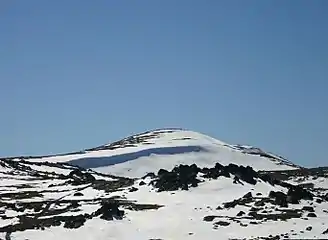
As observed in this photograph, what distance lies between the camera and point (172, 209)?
67.9 metres

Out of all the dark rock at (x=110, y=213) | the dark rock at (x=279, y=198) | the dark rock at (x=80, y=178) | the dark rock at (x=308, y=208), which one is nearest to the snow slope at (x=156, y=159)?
the dark rock at (x=80, y=178)

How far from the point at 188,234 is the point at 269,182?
127 feet

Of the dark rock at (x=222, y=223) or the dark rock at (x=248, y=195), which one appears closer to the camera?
the dark rock at (x=222, y=223)

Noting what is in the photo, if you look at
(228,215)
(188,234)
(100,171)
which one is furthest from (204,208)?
(100,171)

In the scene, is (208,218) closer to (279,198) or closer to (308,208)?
(308,208)

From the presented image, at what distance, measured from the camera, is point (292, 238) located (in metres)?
49.2

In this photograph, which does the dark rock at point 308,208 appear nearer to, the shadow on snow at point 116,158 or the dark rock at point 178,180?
the dark rock at point 178,180

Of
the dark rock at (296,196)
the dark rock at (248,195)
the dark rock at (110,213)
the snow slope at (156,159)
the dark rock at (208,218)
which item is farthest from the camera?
the snow slope at (156,159)

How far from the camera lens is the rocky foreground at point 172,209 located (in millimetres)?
54906

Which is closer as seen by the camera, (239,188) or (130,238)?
(130,238)

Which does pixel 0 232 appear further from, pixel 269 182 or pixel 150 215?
pixel 269 182

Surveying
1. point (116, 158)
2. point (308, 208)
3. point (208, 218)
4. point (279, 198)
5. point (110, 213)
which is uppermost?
point (116, 158)

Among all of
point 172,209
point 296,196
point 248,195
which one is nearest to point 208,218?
point 172,209

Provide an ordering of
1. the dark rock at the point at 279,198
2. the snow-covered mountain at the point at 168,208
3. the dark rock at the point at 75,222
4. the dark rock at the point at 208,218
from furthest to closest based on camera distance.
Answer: the dark rock at the point at 279,198, the dark rock at the point at 208,218, the dark rock at the point at 75,222, the snow-covered mountain at the point at 168,208
